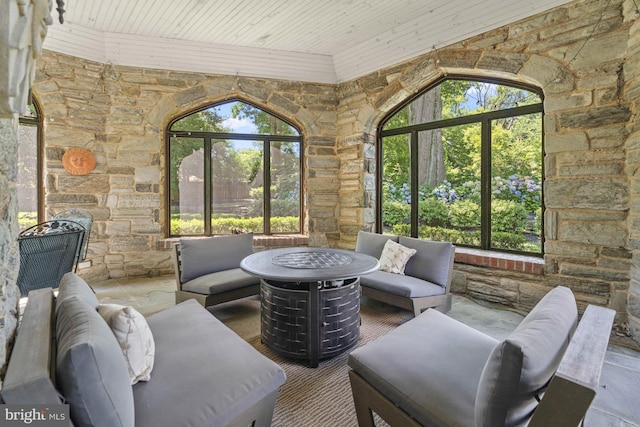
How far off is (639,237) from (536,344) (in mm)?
2380

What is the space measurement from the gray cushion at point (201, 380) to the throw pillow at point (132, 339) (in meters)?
0.05

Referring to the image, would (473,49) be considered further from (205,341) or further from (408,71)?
(205,341)

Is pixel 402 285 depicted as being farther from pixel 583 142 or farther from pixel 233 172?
pixel 233 172

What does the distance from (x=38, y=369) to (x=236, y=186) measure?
3.92 metres

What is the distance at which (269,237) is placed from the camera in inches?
179

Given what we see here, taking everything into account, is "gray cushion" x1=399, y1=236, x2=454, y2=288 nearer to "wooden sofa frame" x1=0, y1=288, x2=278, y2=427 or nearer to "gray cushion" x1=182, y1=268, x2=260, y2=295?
"gray cushion" x1=182, y1=268, x2=260, y2=295

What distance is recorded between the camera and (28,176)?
3727 mm

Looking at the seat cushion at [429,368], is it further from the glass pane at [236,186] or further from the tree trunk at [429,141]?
the glass pane at [236,186]

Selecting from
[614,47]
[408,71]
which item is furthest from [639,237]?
[408,71]

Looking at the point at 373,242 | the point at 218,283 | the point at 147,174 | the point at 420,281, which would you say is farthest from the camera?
the point at 147,174

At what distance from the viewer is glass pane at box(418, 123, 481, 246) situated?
12.2 feet

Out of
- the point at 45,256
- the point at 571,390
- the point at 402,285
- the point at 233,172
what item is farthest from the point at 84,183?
the point at 571,390

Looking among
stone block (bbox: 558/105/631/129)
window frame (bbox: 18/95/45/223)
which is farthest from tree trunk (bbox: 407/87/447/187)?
window frame (bbox: 18/95/45/223)

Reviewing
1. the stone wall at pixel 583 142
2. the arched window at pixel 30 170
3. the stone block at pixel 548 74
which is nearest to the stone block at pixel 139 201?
the arched window at pixel 30 170
